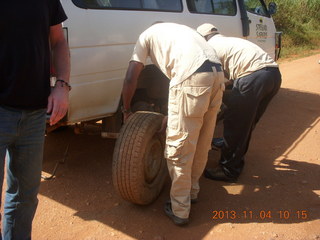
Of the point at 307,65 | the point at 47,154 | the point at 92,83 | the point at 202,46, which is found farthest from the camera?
the point at 307,65

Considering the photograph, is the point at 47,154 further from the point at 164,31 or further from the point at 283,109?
the point at 283,109

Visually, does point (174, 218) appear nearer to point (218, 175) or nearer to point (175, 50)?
point (218, 175)

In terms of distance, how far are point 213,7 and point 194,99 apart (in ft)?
8.40

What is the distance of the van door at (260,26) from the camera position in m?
5.53

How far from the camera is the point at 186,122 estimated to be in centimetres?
268

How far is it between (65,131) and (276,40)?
419 centimetres

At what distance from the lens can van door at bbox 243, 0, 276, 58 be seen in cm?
553

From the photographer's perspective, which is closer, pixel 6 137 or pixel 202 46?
pixel 6 137

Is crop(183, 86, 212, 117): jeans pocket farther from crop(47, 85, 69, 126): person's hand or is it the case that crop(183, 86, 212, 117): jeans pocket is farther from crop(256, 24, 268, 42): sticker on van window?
crop(256, 24, 268, 42): sticker on van window

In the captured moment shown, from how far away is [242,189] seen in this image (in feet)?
11.6

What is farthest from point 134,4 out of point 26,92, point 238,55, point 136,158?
point 26,92

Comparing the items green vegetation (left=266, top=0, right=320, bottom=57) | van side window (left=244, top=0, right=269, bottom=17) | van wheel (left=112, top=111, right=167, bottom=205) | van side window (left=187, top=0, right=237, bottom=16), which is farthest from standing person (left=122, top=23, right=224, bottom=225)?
green vegetation (left=266, top=0, right=320, bottom=57)

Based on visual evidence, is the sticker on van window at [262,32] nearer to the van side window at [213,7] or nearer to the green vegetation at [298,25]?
the van side window at [213,7]

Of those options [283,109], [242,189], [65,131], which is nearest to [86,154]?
[65,131]
